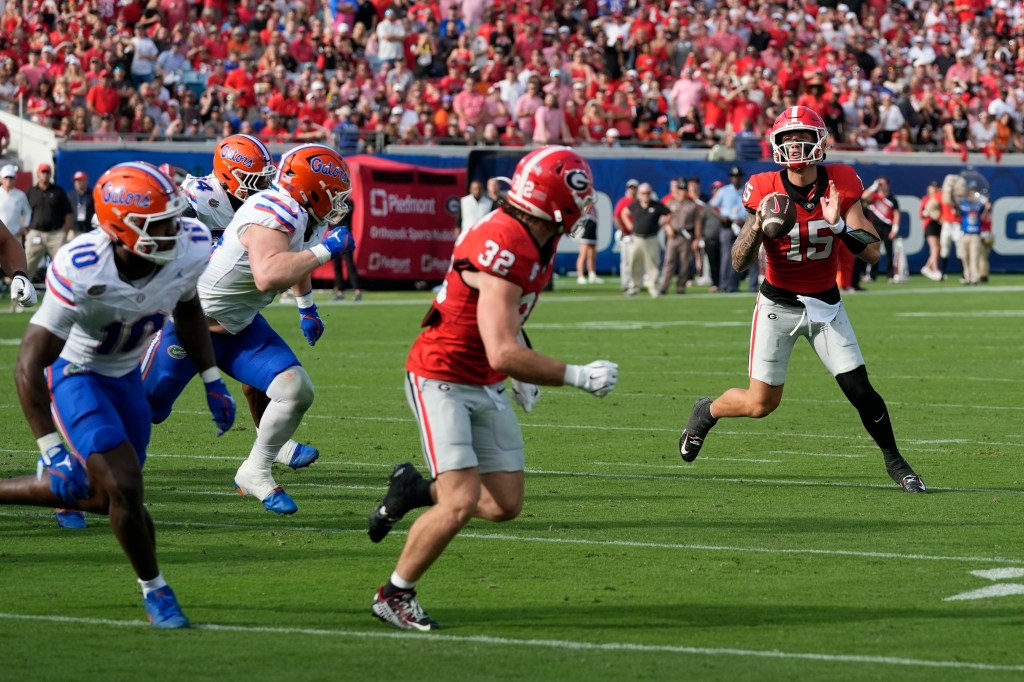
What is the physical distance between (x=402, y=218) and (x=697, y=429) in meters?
16.7

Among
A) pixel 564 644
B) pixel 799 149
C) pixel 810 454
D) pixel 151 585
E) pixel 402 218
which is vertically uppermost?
pixel 799 149

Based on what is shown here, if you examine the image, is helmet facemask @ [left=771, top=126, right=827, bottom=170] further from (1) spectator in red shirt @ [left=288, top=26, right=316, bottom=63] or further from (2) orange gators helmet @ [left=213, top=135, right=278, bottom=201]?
(1) spectator in red shirt @ [left=288, top=26, right=316, bottom=63]

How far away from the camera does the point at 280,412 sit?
25.5ft

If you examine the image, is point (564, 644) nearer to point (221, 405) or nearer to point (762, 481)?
point (221, 405)

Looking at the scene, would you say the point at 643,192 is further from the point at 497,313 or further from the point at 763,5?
the point at 497,313

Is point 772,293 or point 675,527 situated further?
point 772,293

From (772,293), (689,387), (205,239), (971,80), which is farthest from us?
(971,80)

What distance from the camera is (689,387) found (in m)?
13.1

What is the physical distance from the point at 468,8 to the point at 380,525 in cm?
2436

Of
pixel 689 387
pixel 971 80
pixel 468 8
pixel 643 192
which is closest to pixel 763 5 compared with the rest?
pixel 971 80

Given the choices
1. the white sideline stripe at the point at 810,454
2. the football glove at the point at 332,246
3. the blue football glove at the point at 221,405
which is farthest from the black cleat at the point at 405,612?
the white sideline stripe at the point at 810,454

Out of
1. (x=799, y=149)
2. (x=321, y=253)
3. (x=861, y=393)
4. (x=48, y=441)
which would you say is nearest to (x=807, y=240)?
(x=799, y=149)

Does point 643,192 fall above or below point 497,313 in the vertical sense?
below

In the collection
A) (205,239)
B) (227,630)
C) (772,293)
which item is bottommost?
(227,630)
